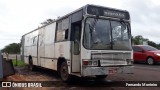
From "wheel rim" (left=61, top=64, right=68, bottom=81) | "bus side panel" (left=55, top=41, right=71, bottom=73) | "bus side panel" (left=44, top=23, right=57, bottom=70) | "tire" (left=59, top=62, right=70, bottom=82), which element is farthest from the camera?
"bus side panel" (left=44, top=23, right=57, bottom=70)

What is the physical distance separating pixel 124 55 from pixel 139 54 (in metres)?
13.2

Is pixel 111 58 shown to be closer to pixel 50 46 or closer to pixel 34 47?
pixel 50 46

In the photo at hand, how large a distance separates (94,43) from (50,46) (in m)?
4.79

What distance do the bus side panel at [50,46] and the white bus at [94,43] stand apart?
1.20 meters

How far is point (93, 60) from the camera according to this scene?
11672 millimetres

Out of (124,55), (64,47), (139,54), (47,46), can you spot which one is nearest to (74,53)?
(64,47)

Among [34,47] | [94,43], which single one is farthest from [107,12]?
[34,47]

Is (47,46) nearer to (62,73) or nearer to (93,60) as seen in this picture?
(62,73)

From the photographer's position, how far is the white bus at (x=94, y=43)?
1173 cm

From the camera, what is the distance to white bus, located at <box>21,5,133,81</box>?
11.7 metres

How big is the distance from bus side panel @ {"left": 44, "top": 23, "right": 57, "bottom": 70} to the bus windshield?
12.1ft

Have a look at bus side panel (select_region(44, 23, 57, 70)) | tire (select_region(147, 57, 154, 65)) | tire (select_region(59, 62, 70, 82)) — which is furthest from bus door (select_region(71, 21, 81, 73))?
tire (select_region(147, 57, 154, 65))

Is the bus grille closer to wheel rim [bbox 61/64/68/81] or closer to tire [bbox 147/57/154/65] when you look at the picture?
wheel rim [bbox 61/64/68/81]

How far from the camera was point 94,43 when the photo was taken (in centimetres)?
1185
